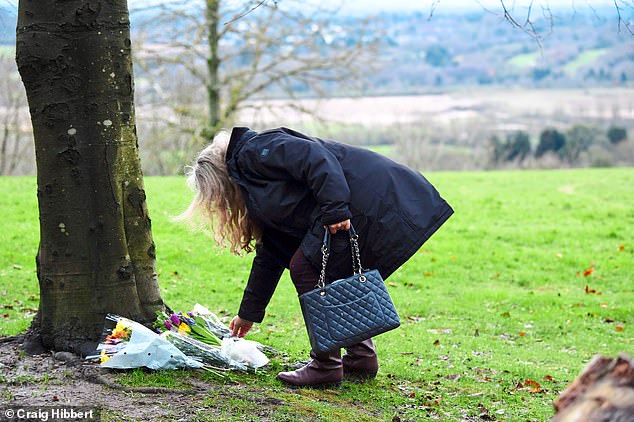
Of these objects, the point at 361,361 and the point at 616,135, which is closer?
the point at 361,361

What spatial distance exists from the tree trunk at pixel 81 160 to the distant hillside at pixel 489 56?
60.5 m

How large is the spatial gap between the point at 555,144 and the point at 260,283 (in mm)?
42223

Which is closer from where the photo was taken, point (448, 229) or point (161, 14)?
point (448, 229)

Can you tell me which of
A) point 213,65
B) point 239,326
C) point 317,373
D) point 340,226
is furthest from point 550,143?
point 340,226

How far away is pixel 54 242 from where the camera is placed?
16.9ft

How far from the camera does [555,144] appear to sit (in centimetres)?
4500

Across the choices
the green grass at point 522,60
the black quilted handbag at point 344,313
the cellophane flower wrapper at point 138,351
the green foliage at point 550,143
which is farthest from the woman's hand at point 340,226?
the green grass at point 522,60

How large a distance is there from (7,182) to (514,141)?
113 ft

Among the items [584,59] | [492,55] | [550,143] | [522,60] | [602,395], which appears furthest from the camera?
[492,55]

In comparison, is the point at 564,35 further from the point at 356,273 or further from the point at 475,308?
the point at 356,273

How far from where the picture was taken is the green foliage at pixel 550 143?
44.8 m

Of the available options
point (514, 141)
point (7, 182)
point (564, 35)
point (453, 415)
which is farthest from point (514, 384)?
point (564, 35)

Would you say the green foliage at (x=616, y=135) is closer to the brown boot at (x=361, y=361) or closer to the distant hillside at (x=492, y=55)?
the distant hillside at (x=492, y=55)

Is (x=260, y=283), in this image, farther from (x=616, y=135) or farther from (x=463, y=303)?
(x=616, y=135)
